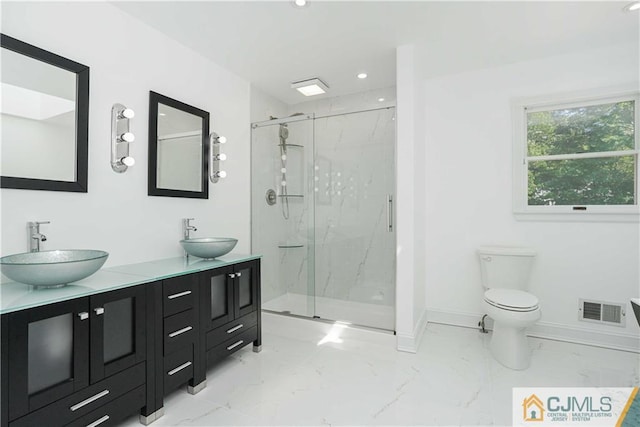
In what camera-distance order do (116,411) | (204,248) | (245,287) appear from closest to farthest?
(116,411) < (204,248) < (245,287)

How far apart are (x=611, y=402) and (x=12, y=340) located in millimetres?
3014

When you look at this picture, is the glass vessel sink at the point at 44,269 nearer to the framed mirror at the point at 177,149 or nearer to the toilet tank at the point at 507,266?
the framed mirror at the point at 177,149

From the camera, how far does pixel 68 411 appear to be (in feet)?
4.55

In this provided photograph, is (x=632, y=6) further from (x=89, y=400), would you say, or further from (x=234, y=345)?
A: (x=89, y=400)

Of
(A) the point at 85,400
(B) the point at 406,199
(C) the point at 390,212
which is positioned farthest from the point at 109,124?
(C) the point at 390,212

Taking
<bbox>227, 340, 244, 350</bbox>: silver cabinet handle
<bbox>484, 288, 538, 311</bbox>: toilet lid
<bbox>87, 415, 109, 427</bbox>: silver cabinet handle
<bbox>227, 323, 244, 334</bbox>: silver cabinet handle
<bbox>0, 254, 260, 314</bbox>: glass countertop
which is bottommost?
<bbox>87, 415, 109, 427</bbox>: silver cabinet handle

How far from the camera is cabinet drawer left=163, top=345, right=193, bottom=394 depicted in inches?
71.8

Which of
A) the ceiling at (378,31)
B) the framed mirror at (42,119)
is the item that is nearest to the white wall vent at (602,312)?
the ceiling at (378,31)

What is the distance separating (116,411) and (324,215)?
7.32 ft

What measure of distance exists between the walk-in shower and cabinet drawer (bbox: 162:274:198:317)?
1.33 metres

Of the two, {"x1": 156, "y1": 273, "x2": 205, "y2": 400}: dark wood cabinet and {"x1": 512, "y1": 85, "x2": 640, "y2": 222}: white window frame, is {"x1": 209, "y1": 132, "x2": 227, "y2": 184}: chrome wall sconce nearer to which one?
{"x1": 156, "y1": 273, "x2": 205, "y2": 400}: dark wood cabinet

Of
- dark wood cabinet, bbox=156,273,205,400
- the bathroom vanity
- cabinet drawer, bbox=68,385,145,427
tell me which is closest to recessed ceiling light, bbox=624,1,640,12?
the bathroom vanity

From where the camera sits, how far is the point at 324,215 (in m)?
3.29

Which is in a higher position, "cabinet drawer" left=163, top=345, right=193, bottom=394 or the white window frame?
the white window frame
